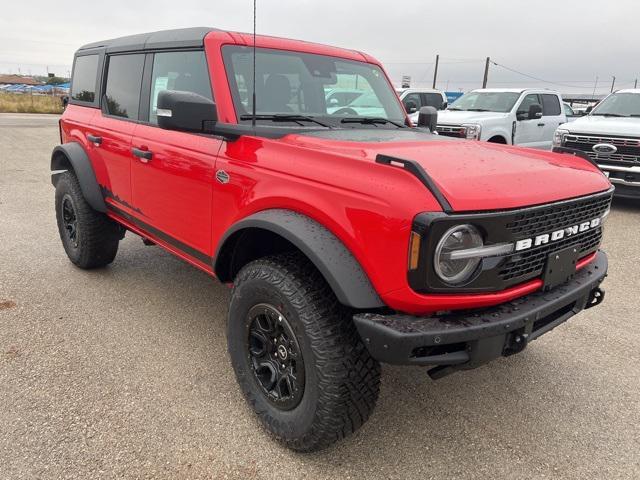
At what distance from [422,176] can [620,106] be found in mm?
8379

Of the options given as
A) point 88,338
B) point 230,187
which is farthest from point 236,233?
point 88,338

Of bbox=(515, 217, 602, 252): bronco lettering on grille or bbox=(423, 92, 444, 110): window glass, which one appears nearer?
bbox=(515, 217, 602, 252): bronco lettering on grille

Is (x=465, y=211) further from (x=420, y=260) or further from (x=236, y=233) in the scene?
(x=236, y=233)

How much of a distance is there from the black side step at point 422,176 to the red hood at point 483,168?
0.03 metres

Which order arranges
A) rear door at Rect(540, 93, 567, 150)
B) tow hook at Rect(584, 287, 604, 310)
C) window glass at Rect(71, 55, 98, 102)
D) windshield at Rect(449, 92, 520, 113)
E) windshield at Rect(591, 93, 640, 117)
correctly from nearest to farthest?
tow hook at Rect(584, 287, 604, 310), window glass at Rect(71, 55, 98, 102), windshield at Rect(591, 93, 640, 117), windshield at Rect(449, 92, 520, 113), rear door at Rect(540, 93, 567, 150)

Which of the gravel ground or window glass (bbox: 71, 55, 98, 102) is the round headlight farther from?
window glass (bbox: 71, 55, 98, 102)

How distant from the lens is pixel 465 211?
5.83 ft

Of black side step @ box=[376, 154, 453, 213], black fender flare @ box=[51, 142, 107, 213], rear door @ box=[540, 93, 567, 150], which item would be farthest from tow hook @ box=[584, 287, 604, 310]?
rear door @ box=[540, 93, 567, 150]

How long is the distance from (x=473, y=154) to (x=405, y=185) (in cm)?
77

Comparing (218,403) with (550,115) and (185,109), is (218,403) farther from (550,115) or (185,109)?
(550,115)

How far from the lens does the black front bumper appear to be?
1.78 meters

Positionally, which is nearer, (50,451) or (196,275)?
(50,451)

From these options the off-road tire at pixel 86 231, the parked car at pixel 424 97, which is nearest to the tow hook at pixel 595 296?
the off-road tire at pixel 86 231

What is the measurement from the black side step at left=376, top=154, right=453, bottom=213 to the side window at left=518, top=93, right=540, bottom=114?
849 cm
